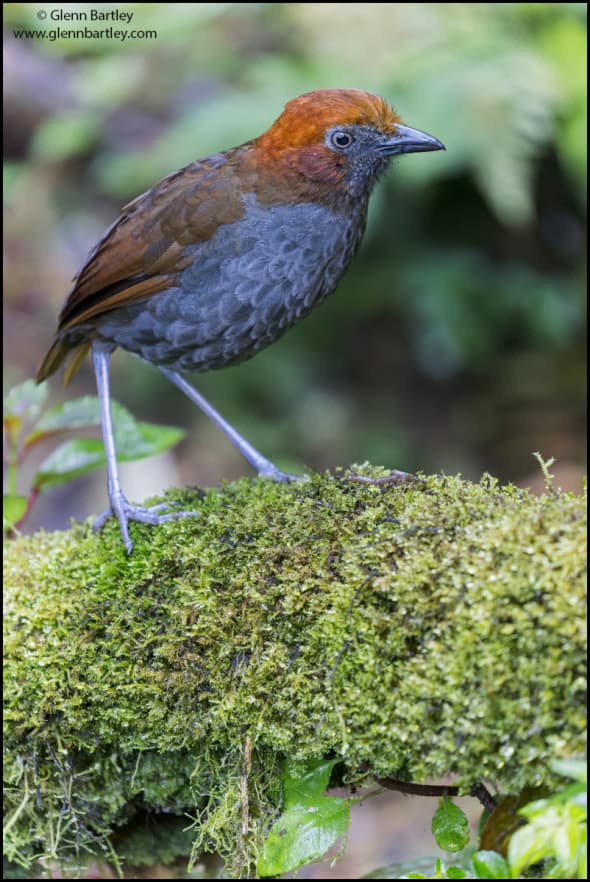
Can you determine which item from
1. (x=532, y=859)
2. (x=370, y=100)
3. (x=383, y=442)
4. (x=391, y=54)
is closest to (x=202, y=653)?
(x=532, y=859)

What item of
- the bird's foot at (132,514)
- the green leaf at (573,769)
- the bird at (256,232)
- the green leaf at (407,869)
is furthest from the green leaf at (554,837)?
the bird at (256,232)

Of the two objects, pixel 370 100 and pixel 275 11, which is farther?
pixel 275 11

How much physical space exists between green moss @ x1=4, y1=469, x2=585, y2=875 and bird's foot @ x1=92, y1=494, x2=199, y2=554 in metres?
0.04

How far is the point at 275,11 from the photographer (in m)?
6.40

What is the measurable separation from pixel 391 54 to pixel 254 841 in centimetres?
511

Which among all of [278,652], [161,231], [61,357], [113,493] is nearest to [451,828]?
[278,652]

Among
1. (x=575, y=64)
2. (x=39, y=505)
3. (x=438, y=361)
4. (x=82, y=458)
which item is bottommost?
(x=82, y=458)

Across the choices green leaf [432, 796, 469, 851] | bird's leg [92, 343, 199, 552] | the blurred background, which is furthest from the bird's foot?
the blurred background

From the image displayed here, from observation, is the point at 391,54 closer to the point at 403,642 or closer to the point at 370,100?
the point at 370,100

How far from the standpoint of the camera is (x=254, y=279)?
275cm

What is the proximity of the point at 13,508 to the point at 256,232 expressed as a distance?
124 centimetres

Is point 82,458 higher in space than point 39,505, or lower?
lower

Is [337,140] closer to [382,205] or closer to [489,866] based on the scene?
[489,866]

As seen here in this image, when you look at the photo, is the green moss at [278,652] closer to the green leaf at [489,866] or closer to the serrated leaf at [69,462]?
the green leaf at [489,866]
